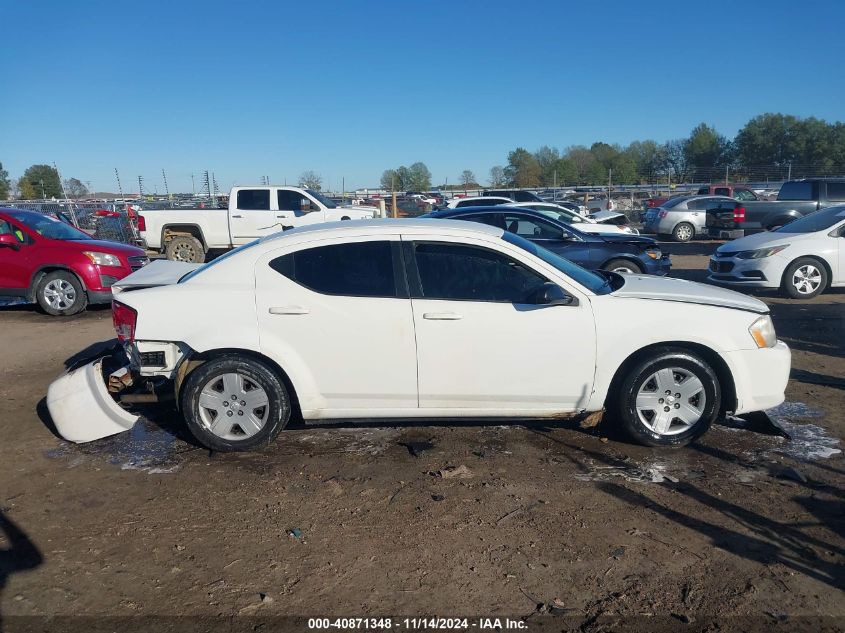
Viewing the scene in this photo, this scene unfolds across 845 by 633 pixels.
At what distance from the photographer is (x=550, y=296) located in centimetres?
460

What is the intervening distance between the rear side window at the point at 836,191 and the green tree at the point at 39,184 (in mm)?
35503

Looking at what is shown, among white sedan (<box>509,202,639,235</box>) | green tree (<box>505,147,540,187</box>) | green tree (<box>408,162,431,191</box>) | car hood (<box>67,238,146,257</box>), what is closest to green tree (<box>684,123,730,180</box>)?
green tree (<box>505,147,540,187</box>)

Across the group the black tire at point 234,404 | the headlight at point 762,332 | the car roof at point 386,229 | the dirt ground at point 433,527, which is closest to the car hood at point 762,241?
the dirt ground at point 433,527

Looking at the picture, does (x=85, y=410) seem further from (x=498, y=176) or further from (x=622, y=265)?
(x=498, y=176)

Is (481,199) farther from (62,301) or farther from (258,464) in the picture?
(258,464)

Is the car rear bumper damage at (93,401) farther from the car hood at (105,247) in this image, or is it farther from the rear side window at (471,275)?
the car hood at (105,247)

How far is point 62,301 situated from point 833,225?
12236 mm

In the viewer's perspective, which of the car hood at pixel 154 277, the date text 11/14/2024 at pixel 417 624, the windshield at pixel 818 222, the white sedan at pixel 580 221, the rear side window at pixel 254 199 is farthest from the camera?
the rear side window at pixel 254 199

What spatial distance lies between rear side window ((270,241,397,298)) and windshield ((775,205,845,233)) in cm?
900

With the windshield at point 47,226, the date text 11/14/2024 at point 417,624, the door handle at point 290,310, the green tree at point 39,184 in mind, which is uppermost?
the green tree at point 39,184

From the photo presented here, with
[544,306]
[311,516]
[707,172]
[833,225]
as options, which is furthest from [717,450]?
[707,172]

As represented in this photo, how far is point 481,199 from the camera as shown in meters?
21.1

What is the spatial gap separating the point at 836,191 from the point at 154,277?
18.3 m

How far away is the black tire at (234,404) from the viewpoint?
4.71 meters
